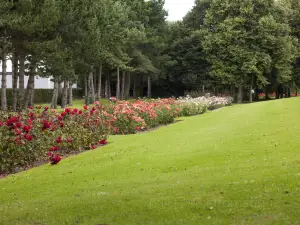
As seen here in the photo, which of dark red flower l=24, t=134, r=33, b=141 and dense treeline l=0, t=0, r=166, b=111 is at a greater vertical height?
dense treeline l=0, t=0, r=166, b=111

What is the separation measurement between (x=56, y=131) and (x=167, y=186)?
21.7ft

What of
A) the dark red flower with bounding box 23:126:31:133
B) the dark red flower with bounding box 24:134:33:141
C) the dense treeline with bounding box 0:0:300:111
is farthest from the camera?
the dense treeline with bounding box 0:0:300:111

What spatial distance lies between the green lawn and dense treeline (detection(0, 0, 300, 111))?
15055 mm

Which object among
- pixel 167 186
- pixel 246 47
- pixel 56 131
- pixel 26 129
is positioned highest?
pixel 246 47

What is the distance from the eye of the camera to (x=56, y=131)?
1288cm

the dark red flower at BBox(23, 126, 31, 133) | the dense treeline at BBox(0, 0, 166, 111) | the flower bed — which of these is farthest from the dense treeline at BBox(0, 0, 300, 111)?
the dark red flower at BBox(23, 126, 31, 133)

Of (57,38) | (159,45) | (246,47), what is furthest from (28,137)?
(159,45)

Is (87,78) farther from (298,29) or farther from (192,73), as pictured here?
(298,29)

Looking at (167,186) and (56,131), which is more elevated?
(56,131)

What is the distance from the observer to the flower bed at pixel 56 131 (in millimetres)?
10641

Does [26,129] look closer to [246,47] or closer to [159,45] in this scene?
[246,47]

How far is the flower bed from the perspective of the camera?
10641 millimetres

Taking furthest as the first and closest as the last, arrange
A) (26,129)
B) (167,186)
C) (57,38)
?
(57,38) → (26,129) → (167,186)

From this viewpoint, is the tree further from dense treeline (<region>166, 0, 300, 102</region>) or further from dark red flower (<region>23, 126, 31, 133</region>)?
dark red flower (<region>23, 126, 31, 133</region>)
